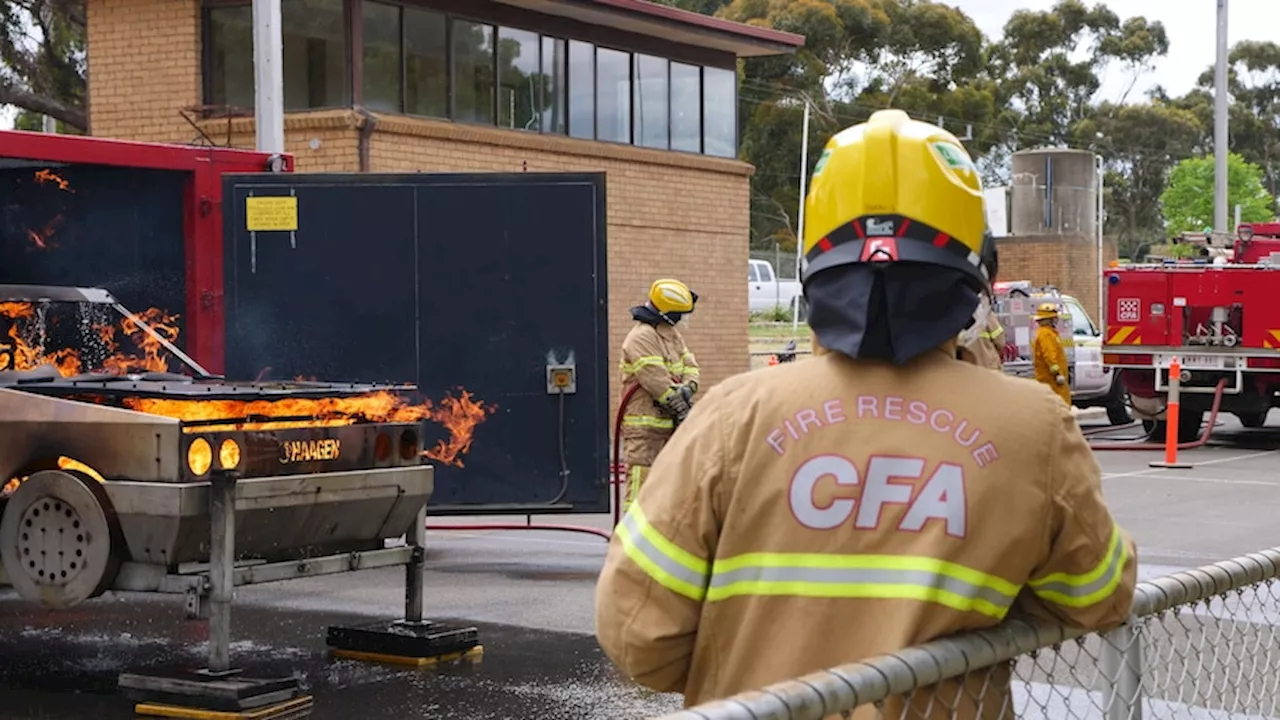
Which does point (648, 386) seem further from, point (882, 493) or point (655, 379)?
point (882, 493)

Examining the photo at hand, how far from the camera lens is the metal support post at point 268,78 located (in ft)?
43.9

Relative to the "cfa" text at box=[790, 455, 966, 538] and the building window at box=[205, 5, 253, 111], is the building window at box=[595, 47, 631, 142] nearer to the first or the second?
the building window at box=[205, 5, 253, 111]

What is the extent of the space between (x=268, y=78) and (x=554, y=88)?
6.67 metres

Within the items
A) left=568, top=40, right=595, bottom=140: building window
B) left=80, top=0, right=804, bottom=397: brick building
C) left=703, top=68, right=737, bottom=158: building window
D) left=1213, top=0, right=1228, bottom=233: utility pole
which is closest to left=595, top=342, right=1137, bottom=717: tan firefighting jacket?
left=80, top=0, right=804, bottom=397: brick building

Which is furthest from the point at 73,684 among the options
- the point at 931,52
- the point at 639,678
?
the point at 931,52

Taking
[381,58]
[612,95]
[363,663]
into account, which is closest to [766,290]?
[612,95]

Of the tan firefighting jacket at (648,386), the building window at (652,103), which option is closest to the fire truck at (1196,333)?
the building window at (652,103)

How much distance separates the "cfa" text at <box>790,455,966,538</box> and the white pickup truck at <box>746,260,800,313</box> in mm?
43855

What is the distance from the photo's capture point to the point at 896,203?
2.66 meters

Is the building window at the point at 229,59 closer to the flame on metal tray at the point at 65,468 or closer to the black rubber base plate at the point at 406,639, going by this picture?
the black rubber base plate at the point at 406,639

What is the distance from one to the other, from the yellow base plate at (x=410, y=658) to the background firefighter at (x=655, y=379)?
8.04 feet

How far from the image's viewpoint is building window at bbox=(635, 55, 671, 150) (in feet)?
68.5

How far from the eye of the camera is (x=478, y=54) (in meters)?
19.0

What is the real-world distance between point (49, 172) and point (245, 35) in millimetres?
8070
